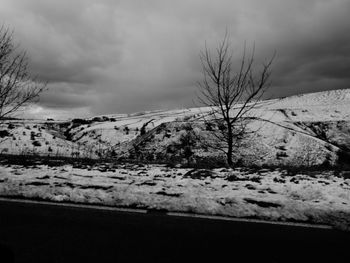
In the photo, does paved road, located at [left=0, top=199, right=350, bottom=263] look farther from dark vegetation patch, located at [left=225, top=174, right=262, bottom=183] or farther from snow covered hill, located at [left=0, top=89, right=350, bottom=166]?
snow covered hill, located at [left=0, top=89, right=350, bottom=166]

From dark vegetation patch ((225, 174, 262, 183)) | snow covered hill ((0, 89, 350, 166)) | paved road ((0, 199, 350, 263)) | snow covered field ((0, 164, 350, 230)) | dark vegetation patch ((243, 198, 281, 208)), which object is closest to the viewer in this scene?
paved road ((0, 199, 350, 263))

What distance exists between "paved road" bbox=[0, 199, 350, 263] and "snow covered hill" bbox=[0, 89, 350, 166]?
1192 centimetres

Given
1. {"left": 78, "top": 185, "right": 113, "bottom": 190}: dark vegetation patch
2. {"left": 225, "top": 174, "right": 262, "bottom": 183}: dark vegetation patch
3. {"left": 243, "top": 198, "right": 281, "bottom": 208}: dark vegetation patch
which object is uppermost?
{"left": 225, "top": 174, "right": 262, "bottom": 183}: dark vegetation patch

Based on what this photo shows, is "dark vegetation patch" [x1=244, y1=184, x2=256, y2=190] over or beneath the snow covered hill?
beneath

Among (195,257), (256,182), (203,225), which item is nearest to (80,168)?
(256,182)

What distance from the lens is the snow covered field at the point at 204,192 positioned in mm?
5297

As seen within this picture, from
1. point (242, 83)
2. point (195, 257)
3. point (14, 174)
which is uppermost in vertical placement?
point (242, 83)

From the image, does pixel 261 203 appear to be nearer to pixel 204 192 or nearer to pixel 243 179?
pixel 204 192

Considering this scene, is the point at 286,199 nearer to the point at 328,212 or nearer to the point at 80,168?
the point at 328,212

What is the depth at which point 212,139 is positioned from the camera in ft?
68.9

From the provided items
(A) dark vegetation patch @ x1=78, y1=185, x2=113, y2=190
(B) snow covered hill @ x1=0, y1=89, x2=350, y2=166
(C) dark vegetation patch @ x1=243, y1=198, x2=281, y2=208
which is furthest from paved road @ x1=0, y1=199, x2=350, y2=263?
(B) snow covered hill @ x1=0, y1=89, x2=350, y2=166

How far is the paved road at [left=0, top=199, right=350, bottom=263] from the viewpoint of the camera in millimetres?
3711

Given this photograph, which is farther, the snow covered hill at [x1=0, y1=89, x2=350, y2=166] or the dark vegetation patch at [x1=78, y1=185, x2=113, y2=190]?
the snow covered hill at [x1=0, y1=89, x2=350, y2=166]

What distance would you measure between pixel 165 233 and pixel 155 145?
55.3 ft
